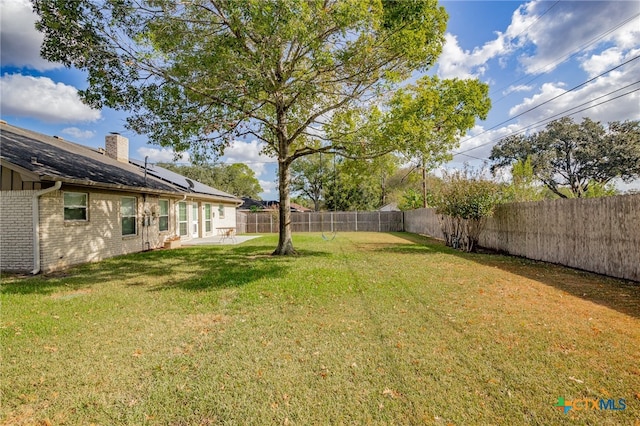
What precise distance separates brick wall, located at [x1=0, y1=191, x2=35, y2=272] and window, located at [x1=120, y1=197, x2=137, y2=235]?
3.33 m

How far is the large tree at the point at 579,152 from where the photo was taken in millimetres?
25406

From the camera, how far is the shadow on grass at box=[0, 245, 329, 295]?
22.3 ft

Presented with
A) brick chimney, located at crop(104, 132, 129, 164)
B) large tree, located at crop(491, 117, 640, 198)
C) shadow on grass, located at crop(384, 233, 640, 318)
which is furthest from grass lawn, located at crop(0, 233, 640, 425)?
large tree, located at crop(491, 117, 640, 198)

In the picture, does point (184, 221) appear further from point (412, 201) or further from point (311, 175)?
point (311, 175)

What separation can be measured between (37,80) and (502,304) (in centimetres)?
1377

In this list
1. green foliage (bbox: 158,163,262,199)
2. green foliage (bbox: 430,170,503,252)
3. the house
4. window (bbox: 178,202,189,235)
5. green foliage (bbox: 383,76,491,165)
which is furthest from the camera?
green foliage (bbox: 158,163,262,199)

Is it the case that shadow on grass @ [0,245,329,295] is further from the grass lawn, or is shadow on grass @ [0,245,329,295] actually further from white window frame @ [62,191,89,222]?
white window frame @ [62,191,89,222]

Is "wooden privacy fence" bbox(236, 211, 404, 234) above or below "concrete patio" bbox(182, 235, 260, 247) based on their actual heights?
above

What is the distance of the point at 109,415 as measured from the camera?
2.54 m

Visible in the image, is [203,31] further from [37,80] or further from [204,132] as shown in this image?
A: [37,80]

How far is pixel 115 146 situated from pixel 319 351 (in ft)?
51.7

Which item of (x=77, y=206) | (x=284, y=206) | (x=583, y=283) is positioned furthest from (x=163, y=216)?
(x=583, y=283)

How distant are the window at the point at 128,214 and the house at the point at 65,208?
0.03 m

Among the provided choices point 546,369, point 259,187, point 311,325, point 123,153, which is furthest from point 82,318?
point 259,187
